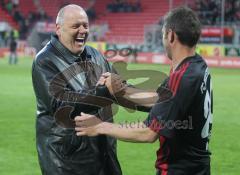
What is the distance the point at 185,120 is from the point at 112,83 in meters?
0.80

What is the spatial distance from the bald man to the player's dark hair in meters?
0.87

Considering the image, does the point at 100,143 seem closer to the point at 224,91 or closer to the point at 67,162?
the point at 67,162

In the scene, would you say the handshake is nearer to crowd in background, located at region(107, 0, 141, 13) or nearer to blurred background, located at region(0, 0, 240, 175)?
blurred background, located at region(0, 0, 240, 175)

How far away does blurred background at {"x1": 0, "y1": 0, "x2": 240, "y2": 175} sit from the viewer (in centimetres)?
916

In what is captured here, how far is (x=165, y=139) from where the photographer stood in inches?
153

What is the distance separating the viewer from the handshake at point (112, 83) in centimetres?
434

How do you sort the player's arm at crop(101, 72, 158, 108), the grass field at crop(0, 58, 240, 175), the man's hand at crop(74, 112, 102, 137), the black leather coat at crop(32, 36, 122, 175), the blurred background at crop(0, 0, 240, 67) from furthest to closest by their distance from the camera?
the blurred background at crop(0, 0, 240, 67)
the grass field at crop(0, 58, 240, 175)
the player's arm at crop(101, 72, 158, 108)
the black leather coat at crop(32, 36, 122, 175)
the man's hand at crop(74, 112, 102, 137)

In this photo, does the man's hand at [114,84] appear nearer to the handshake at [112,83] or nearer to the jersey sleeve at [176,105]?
the handshake at [112,83]

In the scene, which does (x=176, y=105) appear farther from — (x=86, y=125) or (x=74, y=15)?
(x=74, y=15)

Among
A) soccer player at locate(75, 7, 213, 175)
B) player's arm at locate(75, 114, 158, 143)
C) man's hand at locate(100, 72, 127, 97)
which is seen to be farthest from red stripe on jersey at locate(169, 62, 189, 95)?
man's hand at locate(100, 72, 127, 97)

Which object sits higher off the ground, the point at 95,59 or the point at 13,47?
the point at 95,59

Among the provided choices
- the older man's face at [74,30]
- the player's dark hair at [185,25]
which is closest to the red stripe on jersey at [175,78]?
the player's dark hair at [185,25]

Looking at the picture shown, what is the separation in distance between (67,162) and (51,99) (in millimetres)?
523

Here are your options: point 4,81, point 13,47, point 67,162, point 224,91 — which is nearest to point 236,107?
point 224,91
